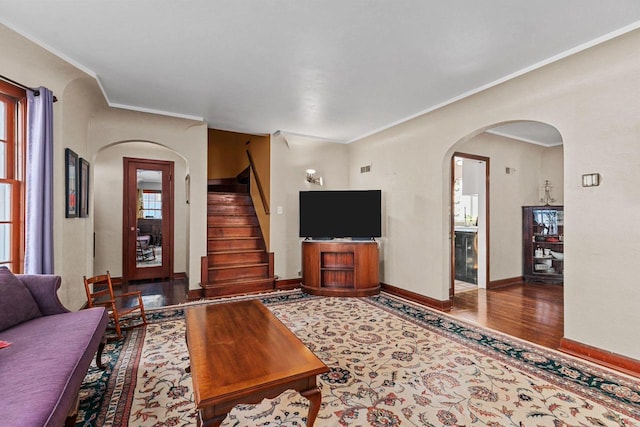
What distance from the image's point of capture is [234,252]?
5.33 m

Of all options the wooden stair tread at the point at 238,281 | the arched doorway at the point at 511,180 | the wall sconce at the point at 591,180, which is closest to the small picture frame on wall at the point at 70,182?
the wooden stair tread at the point at 238,281

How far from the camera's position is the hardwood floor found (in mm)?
3346

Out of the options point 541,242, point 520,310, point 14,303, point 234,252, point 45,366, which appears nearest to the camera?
point 45,366

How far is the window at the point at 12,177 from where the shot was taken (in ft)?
8.71

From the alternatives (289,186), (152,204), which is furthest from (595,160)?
(152,204)

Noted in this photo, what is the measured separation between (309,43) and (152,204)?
15.5 feet

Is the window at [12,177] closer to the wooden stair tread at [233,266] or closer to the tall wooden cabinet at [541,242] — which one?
the wooden stair tread at [233,266]

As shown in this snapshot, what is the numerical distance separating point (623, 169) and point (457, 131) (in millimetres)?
1723

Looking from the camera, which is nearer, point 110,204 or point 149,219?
point 110,204

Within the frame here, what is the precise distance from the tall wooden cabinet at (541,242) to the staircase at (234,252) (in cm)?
483

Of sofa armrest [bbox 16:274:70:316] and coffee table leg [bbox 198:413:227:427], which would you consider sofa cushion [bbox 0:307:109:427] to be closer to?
sofa armrest [bbox 16:274:70:316]

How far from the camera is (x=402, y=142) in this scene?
488 cm

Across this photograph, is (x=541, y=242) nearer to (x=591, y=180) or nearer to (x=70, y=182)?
(x=591, y=180)

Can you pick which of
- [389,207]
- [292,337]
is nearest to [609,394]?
[292,337]
